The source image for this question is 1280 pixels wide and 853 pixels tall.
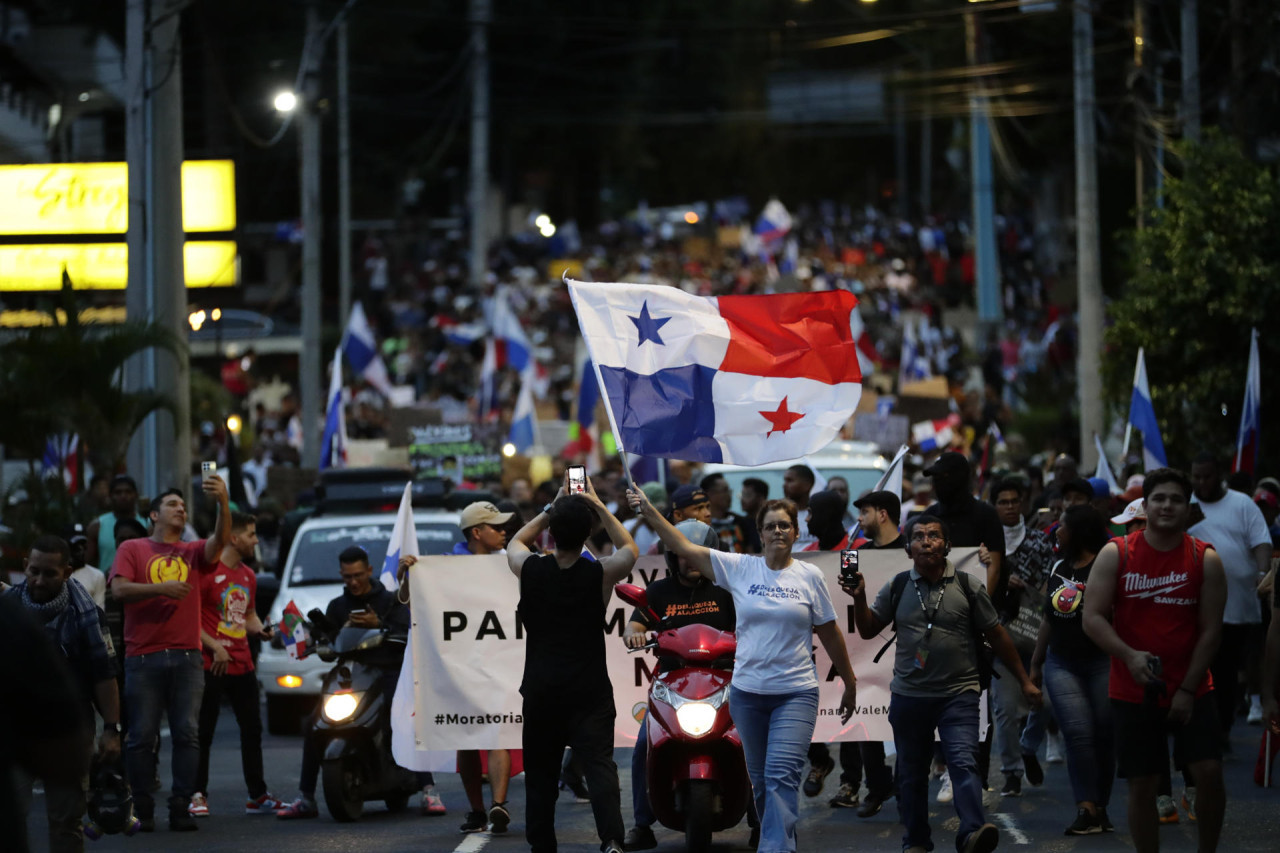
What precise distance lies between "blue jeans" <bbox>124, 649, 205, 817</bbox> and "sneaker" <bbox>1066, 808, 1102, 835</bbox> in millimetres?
4634

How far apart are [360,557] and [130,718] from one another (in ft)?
4.91

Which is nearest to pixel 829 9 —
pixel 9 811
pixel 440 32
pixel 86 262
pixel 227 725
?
pixel 440 32

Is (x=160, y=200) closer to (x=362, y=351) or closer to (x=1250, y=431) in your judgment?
(x=1250, y=431)

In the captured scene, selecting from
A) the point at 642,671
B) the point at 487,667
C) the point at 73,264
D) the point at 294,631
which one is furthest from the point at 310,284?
the point at 642,671

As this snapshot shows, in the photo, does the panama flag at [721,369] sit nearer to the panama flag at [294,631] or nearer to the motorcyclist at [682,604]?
the motorcyclist at [682,604]

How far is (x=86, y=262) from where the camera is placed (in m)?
21.2

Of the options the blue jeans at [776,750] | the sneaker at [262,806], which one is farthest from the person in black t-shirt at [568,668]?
the sneaker at [262,806]

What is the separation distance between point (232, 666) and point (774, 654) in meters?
4.13

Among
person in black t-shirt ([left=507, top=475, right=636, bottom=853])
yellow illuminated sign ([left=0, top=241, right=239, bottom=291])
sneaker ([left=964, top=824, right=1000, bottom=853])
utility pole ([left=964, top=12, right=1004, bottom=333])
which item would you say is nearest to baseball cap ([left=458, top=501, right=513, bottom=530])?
person in black t-shirt ([left=507, top=475, right=636, bottom=853])

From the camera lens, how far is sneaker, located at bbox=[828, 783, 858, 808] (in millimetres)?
10961

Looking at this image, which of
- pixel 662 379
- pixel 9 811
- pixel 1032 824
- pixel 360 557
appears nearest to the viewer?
pixel 9 811

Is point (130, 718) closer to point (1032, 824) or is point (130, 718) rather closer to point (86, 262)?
point (1032, 824)

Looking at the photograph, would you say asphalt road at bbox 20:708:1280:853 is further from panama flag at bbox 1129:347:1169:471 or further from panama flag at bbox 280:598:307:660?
panama flag at bbox 1129:347:1169:471

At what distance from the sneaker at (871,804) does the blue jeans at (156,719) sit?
3.62 meters
